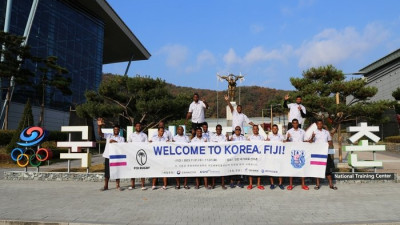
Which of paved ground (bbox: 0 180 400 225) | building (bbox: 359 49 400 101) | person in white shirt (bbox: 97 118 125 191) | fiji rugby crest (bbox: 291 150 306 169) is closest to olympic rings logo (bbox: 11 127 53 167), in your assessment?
paved ground (bbox: 0 180 400 225)

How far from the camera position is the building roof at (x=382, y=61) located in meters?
39.8

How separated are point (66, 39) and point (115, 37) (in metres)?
14.6

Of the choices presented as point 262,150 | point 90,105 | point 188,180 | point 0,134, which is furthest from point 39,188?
point 90,105

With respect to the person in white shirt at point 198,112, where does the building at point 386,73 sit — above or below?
above

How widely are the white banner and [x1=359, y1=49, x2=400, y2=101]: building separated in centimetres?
3769

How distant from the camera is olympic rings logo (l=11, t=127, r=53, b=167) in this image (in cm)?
1130

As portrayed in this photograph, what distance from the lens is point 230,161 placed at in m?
9.22

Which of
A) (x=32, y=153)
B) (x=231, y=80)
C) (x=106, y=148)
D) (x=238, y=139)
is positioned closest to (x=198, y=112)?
(x=238, y=139)

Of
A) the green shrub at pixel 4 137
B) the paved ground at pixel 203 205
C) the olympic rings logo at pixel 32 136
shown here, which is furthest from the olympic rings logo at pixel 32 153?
the green shrub at pixel 4 137

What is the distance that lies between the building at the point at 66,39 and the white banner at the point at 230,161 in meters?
25.7

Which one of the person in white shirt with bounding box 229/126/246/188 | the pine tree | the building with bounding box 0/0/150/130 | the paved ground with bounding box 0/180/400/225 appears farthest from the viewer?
the building with bounding box 0/0/150/130

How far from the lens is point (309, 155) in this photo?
9.24 metres

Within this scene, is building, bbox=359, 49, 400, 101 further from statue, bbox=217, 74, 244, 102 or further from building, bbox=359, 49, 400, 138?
statue, bbox=217, 74, 244, 102

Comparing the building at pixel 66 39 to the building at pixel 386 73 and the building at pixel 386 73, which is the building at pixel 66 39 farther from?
the building at pixel 386 73
